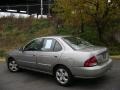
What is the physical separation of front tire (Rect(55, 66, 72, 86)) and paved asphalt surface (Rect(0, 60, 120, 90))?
0.16 metres

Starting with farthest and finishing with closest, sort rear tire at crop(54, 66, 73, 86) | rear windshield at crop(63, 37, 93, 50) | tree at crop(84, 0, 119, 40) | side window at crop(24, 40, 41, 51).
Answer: tree at crop(84, 0, 119, 40) → side window at crop(24, 40, 41, 51) → rear windshield at crop(63, 37, 93, 50) → rear tire at crop(54, 66, 73, 86)

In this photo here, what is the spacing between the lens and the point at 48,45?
9.03 m

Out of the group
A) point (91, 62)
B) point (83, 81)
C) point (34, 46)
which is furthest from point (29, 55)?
point (91, 62)

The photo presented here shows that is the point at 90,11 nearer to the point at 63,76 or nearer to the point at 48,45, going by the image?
the point at 48,45

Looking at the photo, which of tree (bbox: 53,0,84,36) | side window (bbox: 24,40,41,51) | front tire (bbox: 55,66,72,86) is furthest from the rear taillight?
tree (bbox: 53,0,84,36)

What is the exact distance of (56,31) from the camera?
18.4 meters

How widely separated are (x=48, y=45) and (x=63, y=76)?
119 cm

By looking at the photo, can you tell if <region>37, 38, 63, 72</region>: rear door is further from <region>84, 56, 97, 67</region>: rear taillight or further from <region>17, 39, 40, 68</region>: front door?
<region>84, 56, 97, 67</region>: rear taillight

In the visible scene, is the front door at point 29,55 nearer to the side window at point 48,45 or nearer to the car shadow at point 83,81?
the side window at point 48,45

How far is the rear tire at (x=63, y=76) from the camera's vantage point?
8.31 metres

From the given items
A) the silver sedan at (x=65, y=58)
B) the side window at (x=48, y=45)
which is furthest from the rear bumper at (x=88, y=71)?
the side window at (x=48, y=45)

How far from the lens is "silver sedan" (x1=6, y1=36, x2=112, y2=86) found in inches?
314

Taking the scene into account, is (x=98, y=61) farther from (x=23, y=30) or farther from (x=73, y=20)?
(x=23, y=30)

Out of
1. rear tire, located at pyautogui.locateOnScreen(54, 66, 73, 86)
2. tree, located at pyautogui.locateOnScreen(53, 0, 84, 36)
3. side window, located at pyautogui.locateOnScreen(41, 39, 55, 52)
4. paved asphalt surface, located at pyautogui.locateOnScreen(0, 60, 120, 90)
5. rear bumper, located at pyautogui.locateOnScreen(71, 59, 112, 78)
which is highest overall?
tree, located at pyautogui.locateOnScreen(53, 0, 84, 36)
